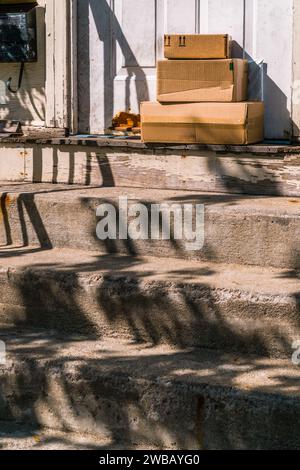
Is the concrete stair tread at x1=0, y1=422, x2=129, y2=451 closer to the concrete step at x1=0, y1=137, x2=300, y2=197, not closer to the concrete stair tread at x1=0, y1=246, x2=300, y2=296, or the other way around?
the concrete stair tread at x1=0, y1=246, x2=300, y2=296

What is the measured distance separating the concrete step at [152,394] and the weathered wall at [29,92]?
2756mm

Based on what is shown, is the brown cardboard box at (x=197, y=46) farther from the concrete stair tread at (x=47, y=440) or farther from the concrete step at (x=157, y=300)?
the concrete stair tread at (x=47, y=440)

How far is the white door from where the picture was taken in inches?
250

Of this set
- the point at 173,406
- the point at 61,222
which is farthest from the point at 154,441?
the point at 61,222

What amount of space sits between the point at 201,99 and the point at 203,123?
7.0 inches

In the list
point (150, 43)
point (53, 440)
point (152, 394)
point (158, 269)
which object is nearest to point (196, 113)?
point (150, 43)

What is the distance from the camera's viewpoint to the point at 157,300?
4.82m

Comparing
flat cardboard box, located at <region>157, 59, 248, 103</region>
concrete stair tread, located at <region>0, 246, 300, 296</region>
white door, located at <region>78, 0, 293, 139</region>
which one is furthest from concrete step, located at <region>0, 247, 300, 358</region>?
white door, located at <region>78, 0, 293, 139</region>

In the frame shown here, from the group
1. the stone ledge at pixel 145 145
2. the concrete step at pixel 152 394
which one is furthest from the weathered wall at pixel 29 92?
the concrete step at pixel 152 394

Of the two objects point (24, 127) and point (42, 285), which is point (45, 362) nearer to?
point (42, 285)

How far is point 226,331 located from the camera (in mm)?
4680

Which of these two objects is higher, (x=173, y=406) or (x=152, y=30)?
(x=152, y=30)

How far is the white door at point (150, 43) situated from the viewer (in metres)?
6.35
